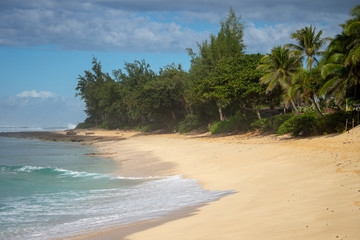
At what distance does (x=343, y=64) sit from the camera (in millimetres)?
20891

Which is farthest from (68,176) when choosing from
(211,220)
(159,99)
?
(159,99)

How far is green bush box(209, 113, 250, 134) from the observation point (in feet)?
113

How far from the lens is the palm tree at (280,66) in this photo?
100 ft

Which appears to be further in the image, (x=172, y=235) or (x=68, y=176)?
(x=68, y=176)

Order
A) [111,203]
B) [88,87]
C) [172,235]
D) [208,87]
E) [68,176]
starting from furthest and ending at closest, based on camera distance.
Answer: [88,87]
[208,87]
[68,176]
[111,203]
[172,235]

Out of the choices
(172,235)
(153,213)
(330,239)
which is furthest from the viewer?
(153,213)

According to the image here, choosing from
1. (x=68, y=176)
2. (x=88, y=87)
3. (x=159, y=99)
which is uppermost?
(x=88, y=87)

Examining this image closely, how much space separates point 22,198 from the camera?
506 inches

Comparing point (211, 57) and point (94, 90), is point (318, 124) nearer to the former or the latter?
point (211, 57)

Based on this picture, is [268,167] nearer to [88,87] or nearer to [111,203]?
[111,203]

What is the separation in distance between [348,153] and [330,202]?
675 centimetres

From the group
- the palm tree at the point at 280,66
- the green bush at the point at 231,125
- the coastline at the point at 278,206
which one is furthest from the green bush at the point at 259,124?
the coastline at the point at 278,206

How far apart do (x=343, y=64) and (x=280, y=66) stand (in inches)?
457

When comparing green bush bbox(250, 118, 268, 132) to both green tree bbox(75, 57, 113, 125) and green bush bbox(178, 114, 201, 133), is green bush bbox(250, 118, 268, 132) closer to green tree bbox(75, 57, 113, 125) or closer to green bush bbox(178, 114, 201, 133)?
green bush bbox(178, 114, 201, 133)
